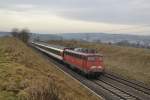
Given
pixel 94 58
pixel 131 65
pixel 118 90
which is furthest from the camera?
pixel 131 65

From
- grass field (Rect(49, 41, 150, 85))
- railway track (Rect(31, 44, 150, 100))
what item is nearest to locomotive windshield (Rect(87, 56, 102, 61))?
railway track (Rect(31, 44, 150, 100))

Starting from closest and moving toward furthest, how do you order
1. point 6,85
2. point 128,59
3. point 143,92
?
1. point 6,85
2. point 143,92
3. point 128,59

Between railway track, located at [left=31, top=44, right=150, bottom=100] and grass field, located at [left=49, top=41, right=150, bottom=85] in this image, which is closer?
railway track, located at [left=31, top=44, right=150, bottom=100]

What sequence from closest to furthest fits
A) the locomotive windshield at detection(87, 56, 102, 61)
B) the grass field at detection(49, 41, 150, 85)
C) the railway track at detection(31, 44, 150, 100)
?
1. the railway track at detection(31, 44, 150, 100)
2. the locomotive windshield at detection(87, 56, 102, 61)
3. the grass field at detection(49, 41, 150, 85)

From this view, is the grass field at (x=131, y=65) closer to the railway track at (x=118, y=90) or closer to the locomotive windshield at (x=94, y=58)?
the railway track at (x=118, y=90)

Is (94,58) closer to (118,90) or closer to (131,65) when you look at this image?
(118,90)

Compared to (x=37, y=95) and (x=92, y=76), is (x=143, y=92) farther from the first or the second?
(x=37, y=95)

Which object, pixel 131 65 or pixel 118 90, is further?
pixel 131 65

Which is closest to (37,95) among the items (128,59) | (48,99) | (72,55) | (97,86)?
(48,99)

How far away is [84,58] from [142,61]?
1768cm

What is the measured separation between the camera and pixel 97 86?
32031mm

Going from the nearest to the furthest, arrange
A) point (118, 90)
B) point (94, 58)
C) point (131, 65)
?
point (118, 90)
point (94, 58)
point (131, 65)

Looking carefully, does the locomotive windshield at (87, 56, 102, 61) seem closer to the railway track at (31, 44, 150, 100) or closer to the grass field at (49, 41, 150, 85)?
the railway track at (31, 44, 150, 100)

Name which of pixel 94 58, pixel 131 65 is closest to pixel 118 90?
pixel 94 58
